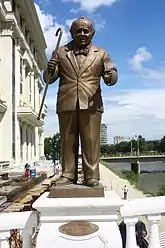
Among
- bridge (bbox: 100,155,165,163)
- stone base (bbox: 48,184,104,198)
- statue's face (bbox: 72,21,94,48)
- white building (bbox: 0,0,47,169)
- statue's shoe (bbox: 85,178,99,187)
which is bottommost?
Answer: bridge (bbox: 100,155,165,163)

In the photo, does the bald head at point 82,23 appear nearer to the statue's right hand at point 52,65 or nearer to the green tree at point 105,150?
the statue's right hand at point 52,65

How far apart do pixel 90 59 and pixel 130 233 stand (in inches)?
91.6

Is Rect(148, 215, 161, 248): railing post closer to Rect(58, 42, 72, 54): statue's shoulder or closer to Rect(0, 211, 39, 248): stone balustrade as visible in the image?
Rect(0, 211, 39, 248): stone balustrade

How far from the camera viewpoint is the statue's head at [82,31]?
5.45 m

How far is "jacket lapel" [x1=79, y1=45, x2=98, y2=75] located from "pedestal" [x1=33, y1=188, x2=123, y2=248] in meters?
1.78

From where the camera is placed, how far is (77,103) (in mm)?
5312

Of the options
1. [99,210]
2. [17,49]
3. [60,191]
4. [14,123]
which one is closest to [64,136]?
[60,191]

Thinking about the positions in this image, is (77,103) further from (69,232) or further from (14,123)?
(14,123)

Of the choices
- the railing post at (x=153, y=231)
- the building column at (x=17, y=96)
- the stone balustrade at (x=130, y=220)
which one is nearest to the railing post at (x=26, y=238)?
the stone balustrade at (x=130, y=220)

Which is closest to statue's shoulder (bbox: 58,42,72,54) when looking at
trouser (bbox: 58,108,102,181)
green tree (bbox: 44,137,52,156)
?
trouser (bbox: 58,108,102,181)

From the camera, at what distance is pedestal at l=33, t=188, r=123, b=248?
456 centimetres

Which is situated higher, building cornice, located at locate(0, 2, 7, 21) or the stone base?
building cornice, located at locate(0, 2, 7, 21)

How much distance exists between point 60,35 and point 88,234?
2.62 metres

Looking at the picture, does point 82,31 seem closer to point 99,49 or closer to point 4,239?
point 99,49
